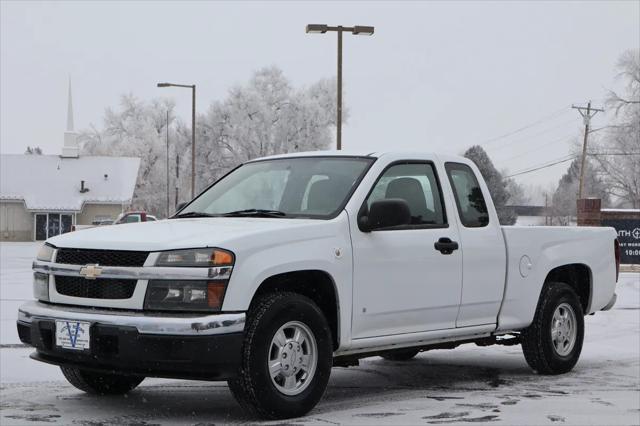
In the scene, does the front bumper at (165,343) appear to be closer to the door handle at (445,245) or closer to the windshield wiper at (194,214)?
the windshield wiper at (194,214)

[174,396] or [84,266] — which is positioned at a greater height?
[84,266]

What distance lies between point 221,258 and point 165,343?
61 cm

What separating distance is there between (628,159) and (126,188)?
108ft

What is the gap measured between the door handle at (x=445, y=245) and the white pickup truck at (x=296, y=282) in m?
0.01

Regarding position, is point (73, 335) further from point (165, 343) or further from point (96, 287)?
point (165, 343)

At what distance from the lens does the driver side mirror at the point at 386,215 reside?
7.35 m

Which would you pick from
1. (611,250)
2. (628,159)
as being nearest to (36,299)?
(611,250)

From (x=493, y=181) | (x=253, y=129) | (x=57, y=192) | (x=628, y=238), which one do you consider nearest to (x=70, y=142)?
(x=57, y=192)

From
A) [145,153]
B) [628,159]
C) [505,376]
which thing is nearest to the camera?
[505,376]

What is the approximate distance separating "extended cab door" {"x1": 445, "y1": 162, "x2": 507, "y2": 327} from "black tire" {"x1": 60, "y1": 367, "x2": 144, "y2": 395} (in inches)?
104

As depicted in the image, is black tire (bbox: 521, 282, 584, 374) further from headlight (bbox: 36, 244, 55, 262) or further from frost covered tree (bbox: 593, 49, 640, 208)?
frost covered tree (bbox: 593, 49, 640, 208)

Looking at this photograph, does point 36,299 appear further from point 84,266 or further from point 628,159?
point 628,159

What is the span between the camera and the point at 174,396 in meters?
7.94

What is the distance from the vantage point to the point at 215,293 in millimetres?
6426
